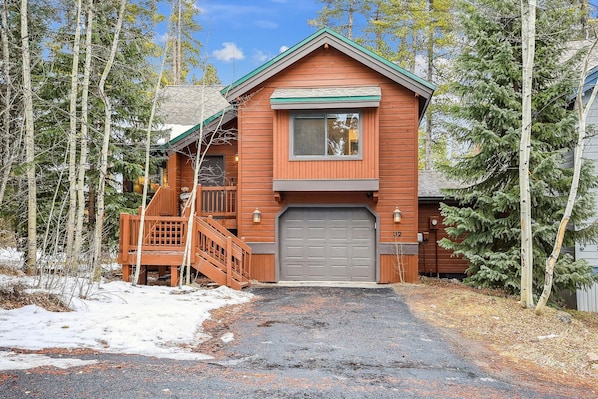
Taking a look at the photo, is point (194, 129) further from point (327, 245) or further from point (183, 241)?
point (327, 245)

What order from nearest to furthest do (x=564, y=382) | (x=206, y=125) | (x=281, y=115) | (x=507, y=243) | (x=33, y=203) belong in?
(x=564, y=382) < (x=33, y=203) < (x=507, y=243) < (x=281, y=115) < (x=206, y=125)

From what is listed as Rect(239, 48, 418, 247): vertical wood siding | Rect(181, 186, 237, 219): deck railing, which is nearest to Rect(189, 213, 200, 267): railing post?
Rect(181, 186, 237, 219): deck railing

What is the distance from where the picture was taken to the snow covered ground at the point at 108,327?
5.38 m

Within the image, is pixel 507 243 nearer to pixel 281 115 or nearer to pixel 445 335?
pixel 445 335

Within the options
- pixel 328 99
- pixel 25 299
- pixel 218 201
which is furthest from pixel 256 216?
pixel 25 299

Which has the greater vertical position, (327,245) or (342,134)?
(342,134)

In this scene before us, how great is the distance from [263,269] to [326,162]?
3.53m

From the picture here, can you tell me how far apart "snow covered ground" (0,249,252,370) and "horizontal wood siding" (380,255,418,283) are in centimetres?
563

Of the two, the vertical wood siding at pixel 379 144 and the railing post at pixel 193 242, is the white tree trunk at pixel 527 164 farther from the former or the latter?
the railing post at pixel 193 242

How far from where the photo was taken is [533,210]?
1109cm

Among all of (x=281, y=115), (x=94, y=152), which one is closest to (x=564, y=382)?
(x=281, y=115)

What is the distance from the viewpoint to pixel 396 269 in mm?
12898

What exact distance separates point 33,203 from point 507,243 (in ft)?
37.2

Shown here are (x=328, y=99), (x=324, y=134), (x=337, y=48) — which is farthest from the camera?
(x=337, y=48)
